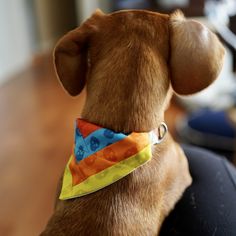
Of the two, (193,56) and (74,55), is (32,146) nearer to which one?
(74,55)

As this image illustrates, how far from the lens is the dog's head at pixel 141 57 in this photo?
0.69 meters

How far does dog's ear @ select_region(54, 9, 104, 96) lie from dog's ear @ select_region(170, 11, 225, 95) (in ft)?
0.50

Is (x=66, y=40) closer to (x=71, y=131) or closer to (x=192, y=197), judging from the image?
(x=192, y=197)

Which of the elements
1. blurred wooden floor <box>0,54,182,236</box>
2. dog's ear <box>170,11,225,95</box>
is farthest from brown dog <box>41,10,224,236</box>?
blurred wooden floor <box>0,54,182,236</box>

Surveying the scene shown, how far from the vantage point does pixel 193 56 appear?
2.23 ft

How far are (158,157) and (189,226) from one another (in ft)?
0.47

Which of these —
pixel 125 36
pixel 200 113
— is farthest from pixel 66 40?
pixel 200 113

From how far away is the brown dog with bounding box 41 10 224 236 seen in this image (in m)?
0.68

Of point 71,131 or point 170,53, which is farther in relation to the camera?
point 71,131

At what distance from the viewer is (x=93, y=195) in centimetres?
69

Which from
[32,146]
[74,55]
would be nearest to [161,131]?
[74,55]

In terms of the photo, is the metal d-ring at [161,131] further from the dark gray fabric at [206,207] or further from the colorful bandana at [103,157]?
the dark gray fabric at [206,207]

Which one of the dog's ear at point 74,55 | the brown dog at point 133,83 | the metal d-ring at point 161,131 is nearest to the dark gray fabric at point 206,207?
the brown dog at point 133,83

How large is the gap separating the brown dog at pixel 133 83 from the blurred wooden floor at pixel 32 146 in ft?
3.31
